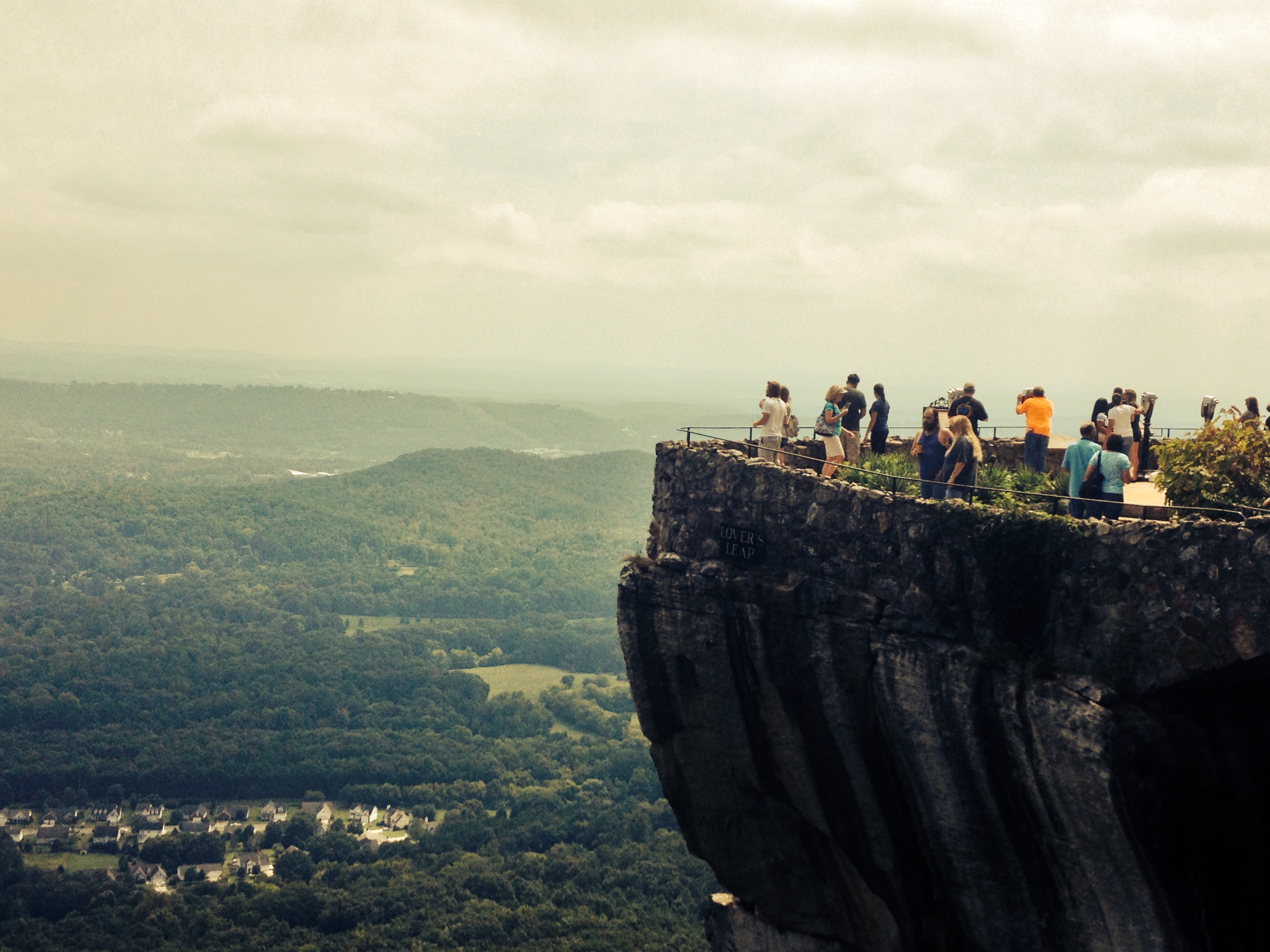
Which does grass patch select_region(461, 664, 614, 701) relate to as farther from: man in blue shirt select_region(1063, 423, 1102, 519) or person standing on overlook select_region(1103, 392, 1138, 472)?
man in blue shirt select_region(1063, 423, 1102, 519)

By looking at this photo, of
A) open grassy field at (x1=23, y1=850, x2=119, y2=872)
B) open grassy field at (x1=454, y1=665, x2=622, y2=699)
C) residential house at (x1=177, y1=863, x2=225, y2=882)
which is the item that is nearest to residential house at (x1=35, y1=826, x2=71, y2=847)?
open grassy field at (x1=23, y1=850, x2=119, y2=872)

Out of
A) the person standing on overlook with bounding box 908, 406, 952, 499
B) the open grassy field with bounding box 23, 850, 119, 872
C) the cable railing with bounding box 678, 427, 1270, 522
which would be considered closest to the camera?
the cable railing with bounding box 678, 427, 1270, 522

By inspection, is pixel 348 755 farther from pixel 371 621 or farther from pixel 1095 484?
pixel 1095 484

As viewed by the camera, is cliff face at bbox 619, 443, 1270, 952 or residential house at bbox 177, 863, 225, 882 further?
residential house at bbox 177, 863, 225, 882

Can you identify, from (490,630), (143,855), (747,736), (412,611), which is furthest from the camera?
(412,611)

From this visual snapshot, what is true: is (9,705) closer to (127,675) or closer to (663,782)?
(127,675)

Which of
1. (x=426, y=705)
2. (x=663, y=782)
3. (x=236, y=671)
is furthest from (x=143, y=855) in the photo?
(x=663, y=782)

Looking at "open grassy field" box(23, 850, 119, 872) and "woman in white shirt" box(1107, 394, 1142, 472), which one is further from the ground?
"woman in white shirt" box(1107, 394, 1142, 472)
